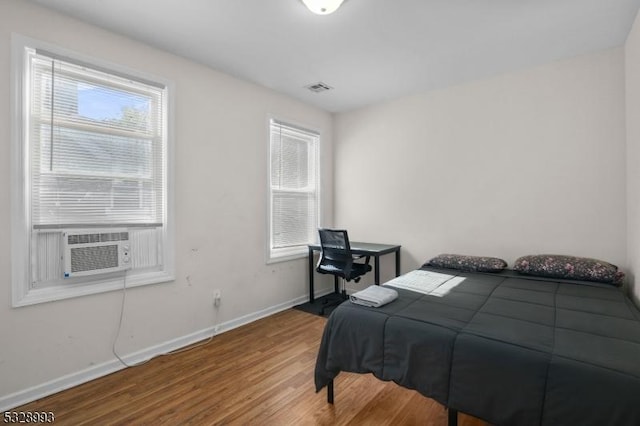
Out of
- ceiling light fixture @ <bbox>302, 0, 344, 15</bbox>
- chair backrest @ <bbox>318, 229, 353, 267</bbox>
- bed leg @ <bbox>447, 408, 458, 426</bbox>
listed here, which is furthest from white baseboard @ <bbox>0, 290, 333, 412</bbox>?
ceiling light fixture @ <bbox>302, 0, 344, 15</bbox>

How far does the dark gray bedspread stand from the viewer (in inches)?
47.2

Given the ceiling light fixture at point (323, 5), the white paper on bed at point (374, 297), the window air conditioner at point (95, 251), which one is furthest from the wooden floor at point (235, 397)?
the ceiling light fixture at point (323, 5)

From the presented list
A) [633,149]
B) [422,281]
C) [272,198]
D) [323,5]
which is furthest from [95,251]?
[633,149]

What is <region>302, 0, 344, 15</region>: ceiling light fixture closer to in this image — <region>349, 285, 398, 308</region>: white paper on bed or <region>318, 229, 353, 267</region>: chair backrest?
<region>349, 285, 398, 308</region>: white paper on bed

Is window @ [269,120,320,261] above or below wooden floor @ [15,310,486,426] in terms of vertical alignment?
above

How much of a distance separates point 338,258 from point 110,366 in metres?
2.28

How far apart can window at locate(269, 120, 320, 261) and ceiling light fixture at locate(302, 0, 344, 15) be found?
1.71 metres

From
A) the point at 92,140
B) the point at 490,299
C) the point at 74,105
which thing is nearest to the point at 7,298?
the point at 92,140

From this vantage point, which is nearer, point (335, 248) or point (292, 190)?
point (335, 248)

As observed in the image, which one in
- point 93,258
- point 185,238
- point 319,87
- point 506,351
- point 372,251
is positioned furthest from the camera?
point 319,87

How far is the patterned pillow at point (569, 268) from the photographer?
2.44m

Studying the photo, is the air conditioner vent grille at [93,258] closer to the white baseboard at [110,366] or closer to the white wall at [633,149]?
the white baseboard at [110,366]

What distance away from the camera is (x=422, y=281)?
2.48m

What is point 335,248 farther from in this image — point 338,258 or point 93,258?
point 93,258
